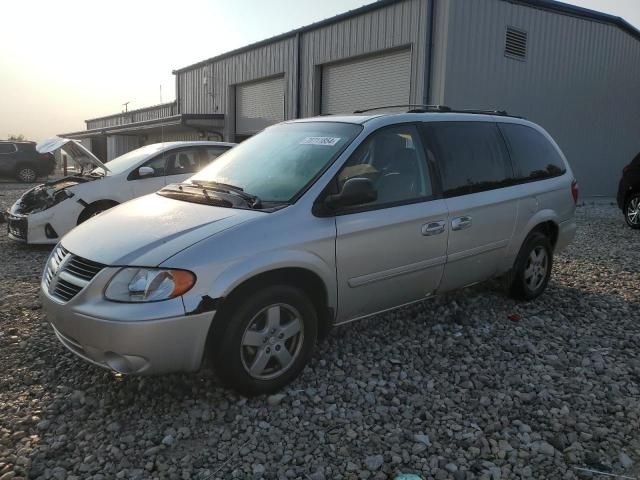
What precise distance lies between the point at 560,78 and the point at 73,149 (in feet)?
42.4

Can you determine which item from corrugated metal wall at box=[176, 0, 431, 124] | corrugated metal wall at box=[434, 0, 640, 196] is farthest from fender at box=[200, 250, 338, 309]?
corrugated metal wall at box=[176, 0, 431, 124]

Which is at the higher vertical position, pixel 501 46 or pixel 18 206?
pixel 501 46

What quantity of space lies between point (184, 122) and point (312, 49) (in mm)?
7264

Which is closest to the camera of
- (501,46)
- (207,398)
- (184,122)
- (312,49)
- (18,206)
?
(207,398)

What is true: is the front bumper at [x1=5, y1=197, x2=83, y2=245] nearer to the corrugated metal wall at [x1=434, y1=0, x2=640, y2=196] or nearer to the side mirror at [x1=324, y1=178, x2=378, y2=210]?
the side mirror at [x1=324, y1=178, x2=378, y2=210]

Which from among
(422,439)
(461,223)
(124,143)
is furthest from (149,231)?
(124,143)

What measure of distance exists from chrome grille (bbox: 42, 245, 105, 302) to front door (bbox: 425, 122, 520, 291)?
2.52 metres

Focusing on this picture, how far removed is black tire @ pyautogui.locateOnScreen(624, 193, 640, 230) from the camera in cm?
996

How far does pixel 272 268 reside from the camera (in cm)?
308

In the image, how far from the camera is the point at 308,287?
3379 mm

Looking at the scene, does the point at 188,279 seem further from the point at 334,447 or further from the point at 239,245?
the point at 334,447

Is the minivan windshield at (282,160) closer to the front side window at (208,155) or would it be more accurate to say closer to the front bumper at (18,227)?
the front side window at (208,155)

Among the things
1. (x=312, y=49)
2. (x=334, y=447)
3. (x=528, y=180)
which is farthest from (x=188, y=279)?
(x=312, y=49)

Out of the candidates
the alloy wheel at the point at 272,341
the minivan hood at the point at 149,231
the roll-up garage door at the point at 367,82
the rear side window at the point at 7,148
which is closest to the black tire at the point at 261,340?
the alloy wheel at the point at 272,341
